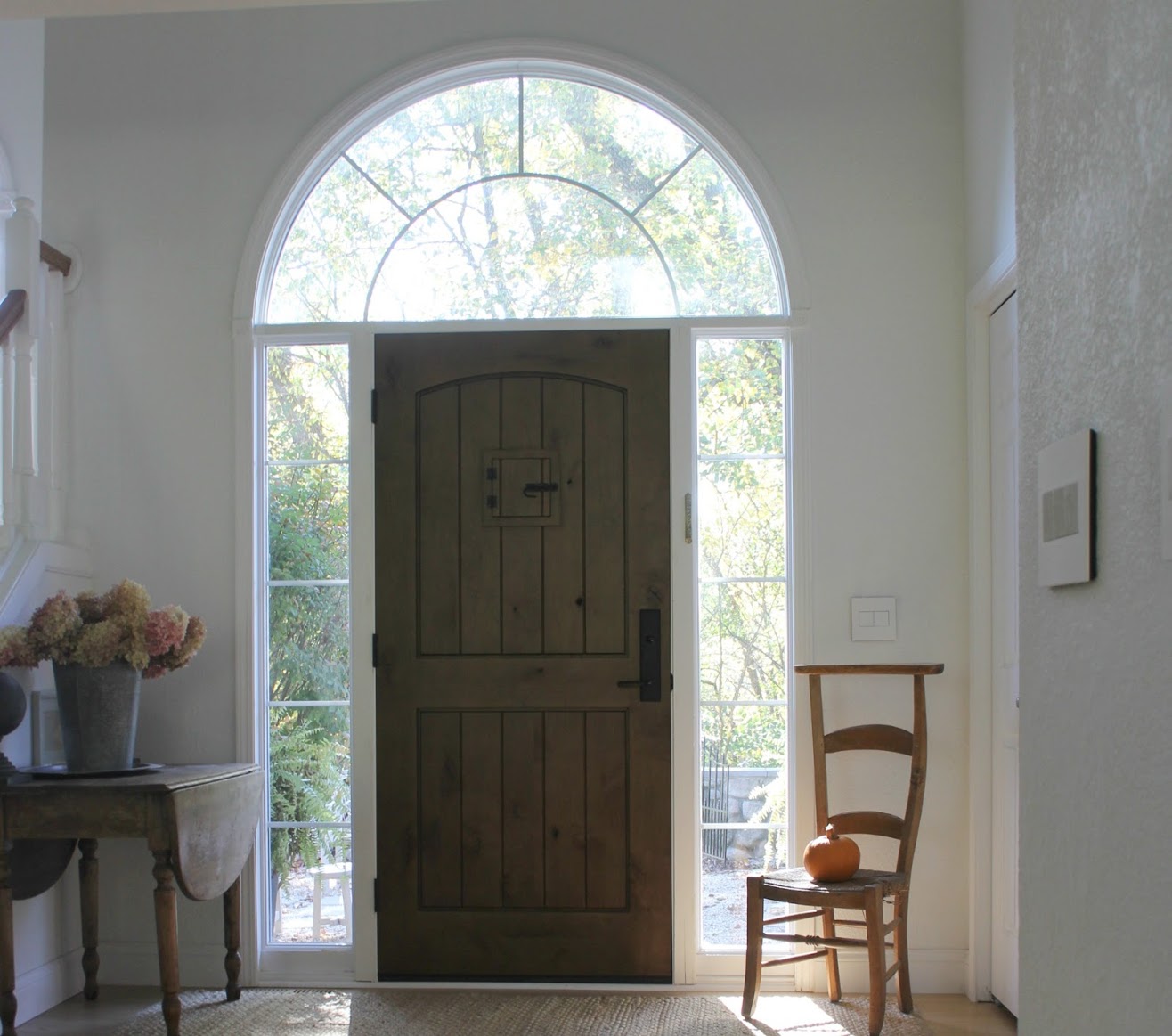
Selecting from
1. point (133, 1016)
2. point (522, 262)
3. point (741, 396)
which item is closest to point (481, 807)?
point (133, 1016)

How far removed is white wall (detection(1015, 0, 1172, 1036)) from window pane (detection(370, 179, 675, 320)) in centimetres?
271

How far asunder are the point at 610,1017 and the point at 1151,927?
2841mm

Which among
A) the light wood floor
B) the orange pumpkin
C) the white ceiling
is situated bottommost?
the light wood floor

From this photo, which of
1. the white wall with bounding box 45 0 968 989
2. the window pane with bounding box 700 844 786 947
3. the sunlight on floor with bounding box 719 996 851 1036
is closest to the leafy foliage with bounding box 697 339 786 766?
the white wall with bounding box 45 0 968 989

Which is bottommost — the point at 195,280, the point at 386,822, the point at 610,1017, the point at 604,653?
the point at 610,1017

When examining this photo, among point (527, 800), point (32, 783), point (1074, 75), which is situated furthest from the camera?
point (527, 800)

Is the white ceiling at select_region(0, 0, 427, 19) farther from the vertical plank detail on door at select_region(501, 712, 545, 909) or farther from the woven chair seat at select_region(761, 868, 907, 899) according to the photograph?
the woven chair seat at select_region(761, 868, 907, 899)

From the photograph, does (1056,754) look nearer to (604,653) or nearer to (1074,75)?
(1074,75)

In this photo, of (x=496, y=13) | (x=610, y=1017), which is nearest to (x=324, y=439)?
(x=496, y=13)

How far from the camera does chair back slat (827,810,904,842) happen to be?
3.58 m

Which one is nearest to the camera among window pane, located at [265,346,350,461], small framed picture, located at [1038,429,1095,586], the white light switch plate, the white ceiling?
small framed picture, located at [1038,429,1095,586]

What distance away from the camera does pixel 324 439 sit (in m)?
3.95


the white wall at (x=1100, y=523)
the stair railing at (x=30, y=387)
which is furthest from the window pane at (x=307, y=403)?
the white wall at (x=1100, y=523)

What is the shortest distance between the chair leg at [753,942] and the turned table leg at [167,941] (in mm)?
1490
